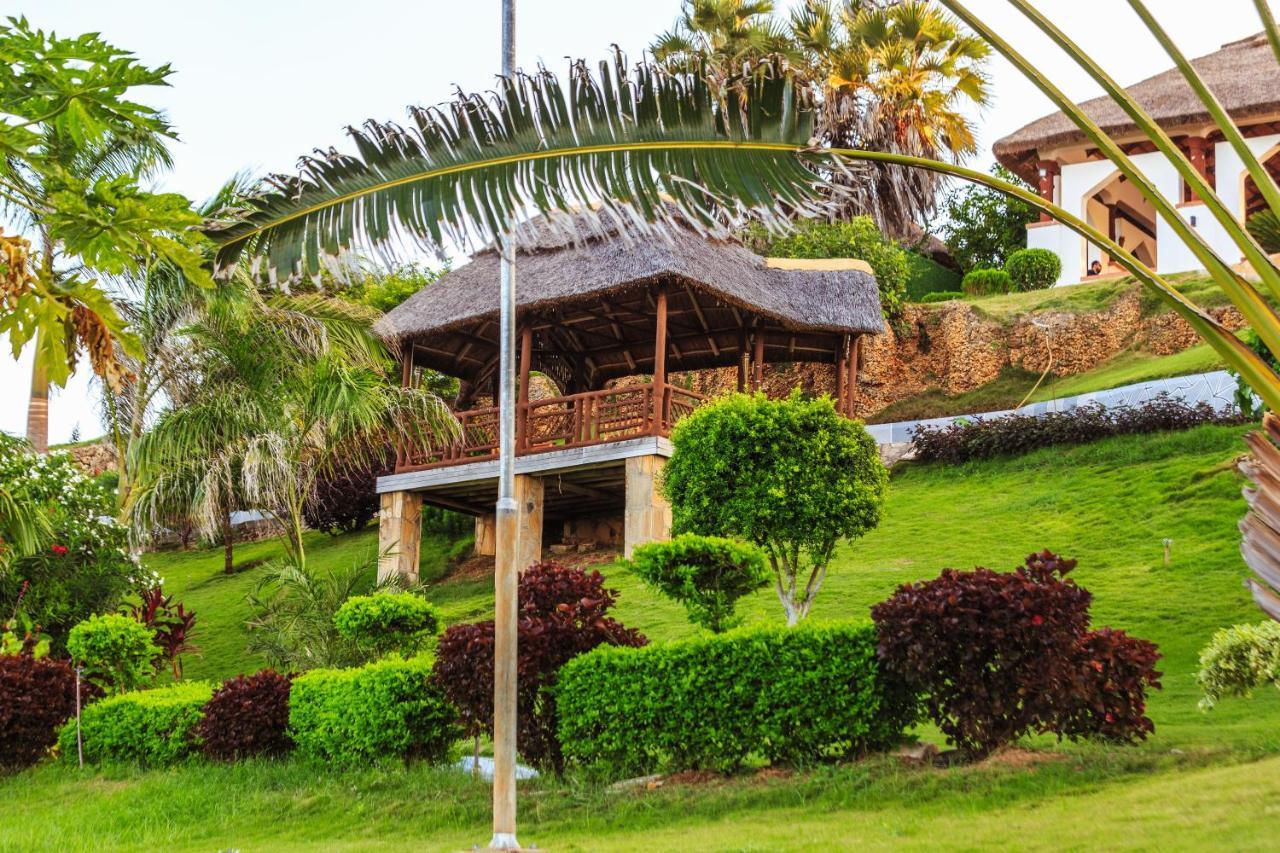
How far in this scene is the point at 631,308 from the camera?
20.5 metres

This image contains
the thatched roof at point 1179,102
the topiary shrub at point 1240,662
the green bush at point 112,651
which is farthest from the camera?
the thatched roof at point 1179,102

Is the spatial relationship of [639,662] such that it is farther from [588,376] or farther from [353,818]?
[588,376]

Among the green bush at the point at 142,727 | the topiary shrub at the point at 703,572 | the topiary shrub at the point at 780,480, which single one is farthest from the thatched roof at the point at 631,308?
the topiary shrub at the point at 703,572

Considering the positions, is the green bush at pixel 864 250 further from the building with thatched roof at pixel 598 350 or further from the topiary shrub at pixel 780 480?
the topiary shrub at pixel 780 480

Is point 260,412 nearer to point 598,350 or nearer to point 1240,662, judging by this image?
point 598,350

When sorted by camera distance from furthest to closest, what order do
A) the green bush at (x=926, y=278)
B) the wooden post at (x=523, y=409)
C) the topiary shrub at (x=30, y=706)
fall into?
the green bush at (x=926, y=278) → the wooden post at (x=523, y=409) → the topiary shrub at (x=30, y=706)

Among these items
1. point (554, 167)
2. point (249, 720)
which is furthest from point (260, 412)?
point (554, 167)

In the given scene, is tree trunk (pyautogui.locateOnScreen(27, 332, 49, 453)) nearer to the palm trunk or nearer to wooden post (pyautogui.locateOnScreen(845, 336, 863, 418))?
the palm trunk

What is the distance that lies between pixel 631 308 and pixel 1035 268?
40.2 feet

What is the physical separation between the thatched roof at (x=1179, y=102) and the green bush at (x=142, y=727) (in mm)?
21310

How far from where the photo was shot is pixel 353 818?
9594 mm

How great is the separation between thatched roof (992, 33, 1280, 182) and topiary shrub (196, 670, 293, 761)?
21.2m

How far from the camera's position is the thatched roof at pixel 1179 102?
2716 cm

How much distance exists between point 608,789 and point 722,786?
2.86ft
